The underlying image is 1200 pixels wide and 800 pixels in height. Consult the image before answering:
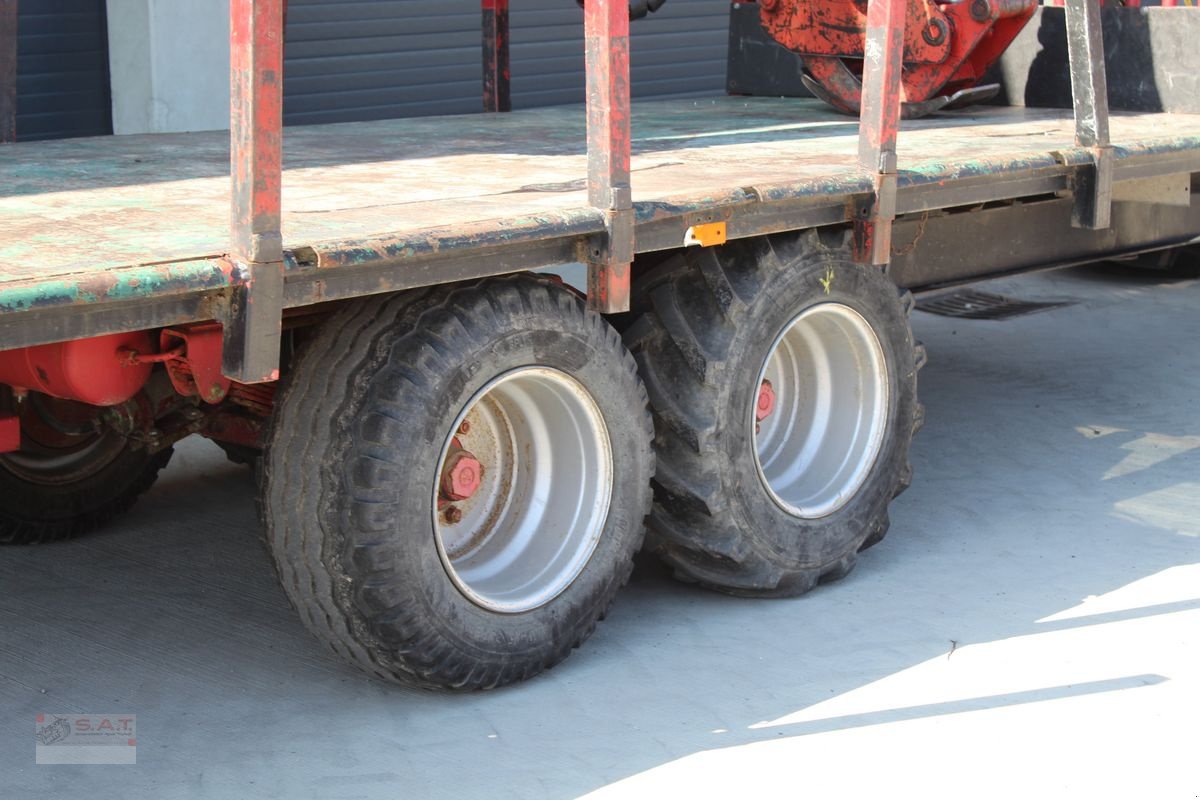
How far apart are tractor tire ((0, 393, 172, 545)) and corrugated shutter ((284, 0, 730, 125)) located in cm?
459

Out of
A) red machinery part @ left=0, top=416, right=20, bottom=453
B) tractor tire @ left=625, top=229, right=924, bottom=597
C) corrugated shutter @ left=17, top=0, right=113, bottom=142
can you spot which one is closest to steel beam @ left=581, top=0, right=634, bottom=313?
tractor tire @ left=625, top=229, right=924, bottom=597

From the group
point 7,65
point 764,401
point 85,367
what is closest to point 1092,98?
point 764,401

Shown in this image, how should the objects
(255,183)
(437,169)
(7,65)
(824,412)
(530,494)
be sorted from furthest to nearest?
(7,65) → (824,412) → (437,169) → (530,494) → (255,183)

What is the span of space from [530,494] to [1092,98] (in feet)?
7.76

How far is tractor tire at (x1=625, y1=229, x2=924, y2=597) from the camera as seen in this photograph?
14.7 feet

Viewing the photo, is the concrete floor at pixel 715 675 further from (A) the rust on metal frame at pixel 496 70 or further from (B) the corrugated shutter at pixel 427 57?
(B) the corrugated shutter at pixel 427 57

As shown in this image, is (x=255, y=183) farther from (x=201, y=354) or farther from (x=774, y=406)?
(x=774, y=406)

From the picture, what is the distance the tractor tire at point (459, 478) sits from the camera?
3.73 m

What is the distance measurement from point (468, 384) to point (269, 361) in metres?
0.68

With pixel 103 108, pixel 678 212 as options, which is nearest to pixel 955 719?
pixel 678 212

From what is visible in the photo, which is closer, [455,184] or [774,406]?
[455,184]

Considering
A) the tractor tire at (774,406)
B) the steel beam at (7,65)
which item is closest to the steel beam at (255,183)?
the tractor tire at (774,406)

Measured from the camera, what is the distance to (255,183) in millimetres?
3133

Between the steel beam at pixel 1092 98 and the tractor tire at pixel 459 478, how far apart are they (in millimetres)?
1960
